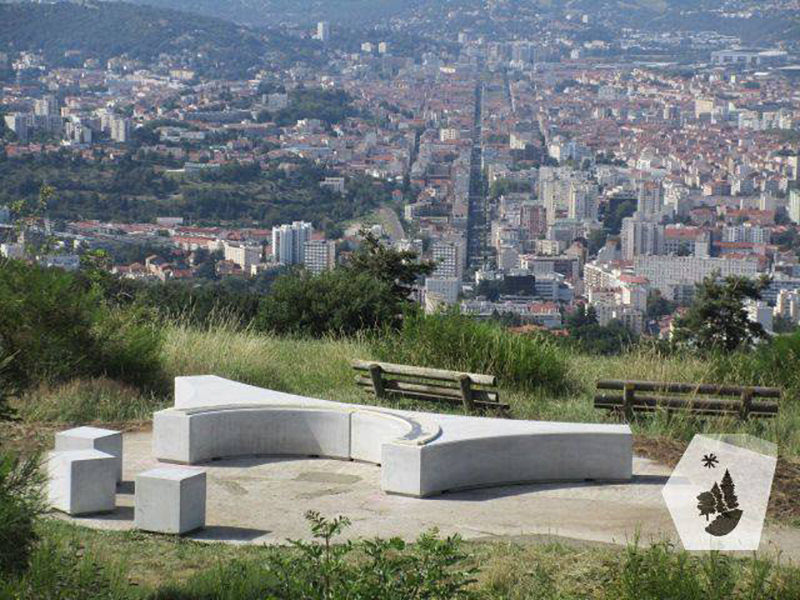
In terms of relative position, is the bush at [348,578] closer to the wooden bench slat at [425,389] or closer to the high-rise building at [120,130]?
the wooden bench slat at [425,389]

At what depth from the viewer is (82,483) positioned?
21.3ft

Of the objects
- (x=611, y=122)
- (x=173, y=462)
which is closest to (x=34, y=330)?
(x=173, y=462)

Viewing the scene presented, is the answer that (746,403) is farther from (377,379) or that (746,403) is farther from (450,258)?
(450,258)

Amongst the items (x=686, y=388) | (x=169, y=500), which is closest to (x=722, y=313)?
(x=686, y=388)

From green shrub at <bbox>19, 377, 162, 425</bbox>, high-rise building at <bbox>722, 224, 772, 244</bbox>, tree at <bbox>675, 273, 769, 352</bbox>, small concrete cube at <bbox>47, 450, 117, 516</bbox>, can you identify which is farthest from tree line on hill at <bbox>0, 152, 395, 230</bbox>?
small concrete cube at <bbox>47, 450, 117, 516</bbox>

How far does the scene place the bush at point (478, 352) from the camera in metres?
9.80

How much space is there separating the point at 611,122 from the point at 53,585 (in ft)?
446

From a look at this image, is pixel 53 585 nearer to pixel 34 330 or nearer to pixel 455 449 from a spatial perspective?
pixel 455 449

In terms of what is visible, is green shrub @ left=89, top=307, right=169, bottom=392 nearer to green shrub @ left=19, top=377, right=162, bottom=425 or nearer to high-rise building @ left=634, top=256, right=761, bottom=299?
green shrub @ left=19, top=377, right=162, bottom=425

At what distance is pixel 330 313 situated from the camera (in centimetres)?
1398

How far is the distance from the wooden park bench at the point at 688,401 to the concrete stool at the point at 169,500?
3038 millimetres

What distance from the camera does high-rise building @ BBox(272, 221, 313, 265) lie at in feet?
194

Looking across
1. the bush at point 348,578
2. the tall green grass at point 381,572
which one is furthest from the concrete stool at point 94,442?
the bush at point 348,578

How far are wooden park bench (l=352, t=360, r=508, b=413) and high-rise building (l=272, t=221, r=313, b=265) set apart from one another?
48.8 meters
